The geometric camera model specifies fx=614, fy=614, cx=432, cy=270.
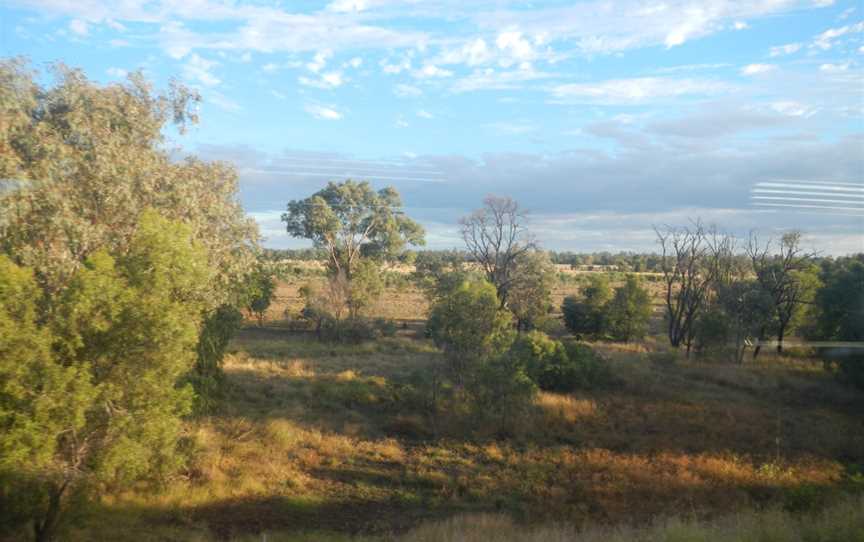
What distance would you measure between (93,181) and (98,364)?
3679 millimetres

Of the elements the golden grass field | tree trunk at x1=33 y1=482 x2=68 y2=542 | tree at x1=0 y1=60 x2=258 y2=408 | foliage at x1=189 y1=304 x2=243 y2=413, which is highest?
tree at x1=0 y1=60 x2=258 y2=408

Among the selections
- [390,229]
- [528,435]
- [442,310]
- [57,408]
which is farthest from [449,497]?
[390,229]

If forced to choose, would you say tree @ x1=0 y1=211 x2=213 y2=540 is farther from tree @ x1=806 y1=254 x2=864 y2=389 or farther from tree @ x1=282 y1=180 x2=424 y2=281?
tree @ x1=282 y1=180 x2=424 y2=281

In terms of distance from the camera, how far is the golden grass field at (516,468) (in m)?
11.8

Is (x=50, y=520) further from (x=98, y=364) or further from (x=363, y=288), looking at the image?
(x=363, y=288)

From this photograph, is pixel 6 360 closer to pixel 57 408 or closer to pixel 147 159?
pixel 57 408

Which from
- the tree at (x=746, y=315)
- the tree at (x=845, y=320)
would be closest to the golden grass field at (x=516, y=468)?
the tree at (x=845, y=320)

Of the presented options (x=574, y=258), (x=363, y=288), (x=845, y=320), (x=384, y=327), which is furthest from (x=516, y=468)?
(x=574, y=258)

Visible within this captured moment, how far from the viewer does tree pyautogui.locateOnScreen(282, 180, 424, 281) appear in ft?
139

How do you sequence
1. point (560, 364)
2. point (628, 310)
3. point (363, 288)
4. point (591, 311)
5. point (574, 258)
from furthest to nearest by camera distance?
1. point (574, 258)
2. point (591, 311)
3. point (628, 310)
4. point (363, 288)
5. point (560, 364)

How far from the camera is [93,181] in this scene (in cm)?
1061

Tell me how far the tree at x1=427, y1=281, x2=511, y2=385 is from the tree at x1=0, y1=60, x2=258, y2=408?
7460 mm

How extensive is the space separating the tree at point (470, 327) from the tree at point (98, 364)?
11.1 metres

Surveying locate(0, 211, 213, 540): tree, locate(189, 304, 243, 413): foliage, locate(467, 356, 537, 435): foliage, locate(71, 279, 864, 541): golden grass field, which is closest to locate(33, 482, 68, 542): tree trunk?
locate(0, 211, 213, 540): tree
